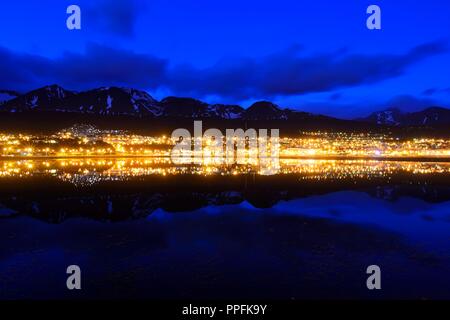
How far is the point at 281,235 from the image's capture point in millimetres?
17859

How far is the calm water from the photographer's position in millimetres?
11117

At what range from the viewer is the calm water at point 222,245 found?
11117 millimetres

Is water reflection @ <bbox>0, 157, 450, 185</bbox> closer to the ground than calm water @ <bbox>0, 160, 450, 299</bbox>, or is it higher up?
higher up

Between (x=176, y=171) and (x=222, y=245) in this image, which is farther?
(x=176, y=171)

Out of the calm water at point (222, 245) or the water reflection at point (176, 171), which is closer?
the calm water at point (222, 245)

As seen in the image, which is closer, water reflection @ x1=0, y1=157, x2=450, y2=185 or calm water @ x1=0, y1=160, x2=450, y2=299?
calm water @ x1=0, y1=160, x2=450, y2=299

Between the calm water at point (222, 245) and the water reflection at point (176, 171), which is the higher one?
the water reflection at point (176, 171)

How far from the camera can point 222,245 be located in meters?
15.9

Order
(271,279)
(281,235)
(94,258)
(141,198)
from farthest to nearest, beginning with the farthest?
(141,198)
(281,235)
(94,258)
(271,279)

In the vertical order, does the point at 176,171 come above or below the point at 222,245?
above

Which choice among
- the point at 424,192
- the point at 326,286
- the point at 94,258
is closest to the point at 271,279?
the point at 326,286

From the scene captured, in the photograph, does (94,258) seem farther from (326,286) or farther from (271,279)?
(326,286)
